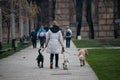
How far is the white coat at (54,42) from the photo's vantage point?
24303 millimetres

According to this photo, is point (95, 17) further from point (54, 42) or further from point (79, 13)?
point (54, 42)

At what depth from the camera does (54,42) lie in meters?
24.5

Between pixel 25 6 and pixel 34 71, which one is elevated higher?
pixel 25 6

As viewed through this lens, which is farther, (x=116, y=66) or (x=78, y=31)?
(x=78, y=31)

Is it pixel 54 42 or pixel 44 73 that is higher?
pixel 54 42

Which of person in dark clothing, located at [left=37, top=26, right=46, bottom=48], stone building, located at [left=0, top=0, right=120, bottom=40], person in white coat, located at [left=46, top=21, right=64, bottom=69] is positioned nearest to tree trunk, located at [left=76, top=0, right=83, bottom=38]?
stone building, located at [left=0, top=0, right=120, bottom=40]

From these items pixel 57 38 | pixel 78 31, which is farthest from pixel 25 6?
pixel 57 38

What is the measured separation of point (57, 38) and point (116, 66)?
2868 millimetres

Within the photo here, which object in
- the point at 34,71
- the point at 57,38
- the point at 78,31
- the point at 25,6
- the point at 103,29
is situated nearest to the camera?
the point at 34,71

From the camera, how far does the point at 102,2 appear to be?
76438mm

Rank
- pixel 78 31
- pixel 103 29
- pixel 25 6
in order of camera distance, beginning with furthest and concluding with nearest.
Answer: pixel 103 29 < pixel 78 31 < pixel 25 6

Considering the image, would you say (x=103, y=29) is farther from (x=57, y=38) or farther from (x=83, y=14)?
(x=57, y=38)

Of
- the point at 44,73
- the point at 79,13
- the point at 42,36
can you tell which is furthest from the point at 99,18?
the point at 44,73

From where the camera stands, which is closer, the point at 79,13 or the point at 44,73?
the point at 44,73
